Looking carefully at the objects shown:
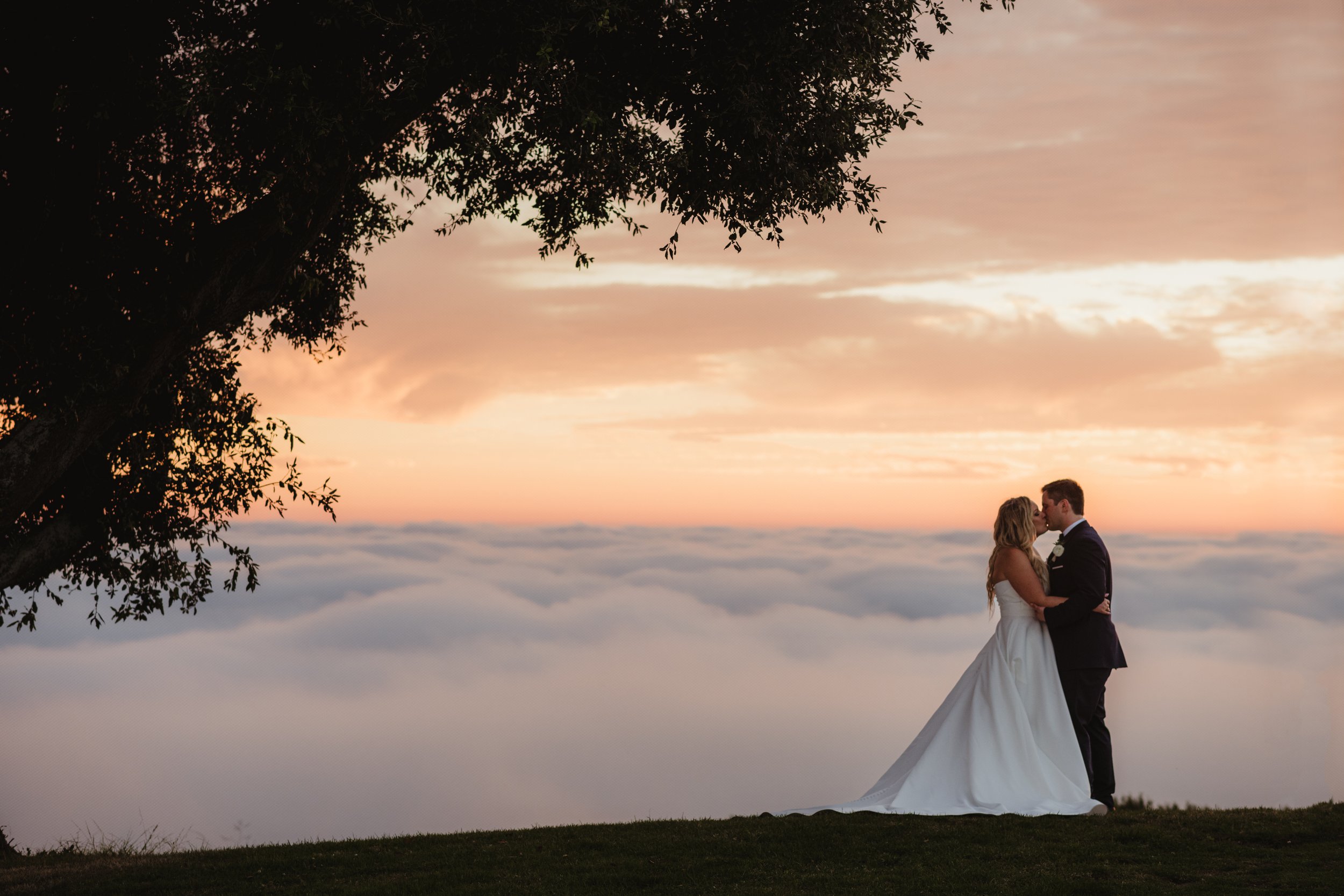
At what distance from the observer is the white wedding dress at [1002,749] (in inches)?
471

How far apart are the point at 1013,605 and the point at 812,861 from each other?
151 inches

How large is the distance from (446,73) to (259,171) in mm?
2197

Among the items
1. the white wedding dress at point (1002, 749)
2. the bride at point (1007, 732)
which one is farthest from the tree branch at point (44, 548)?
the bride at point (1007, 732)

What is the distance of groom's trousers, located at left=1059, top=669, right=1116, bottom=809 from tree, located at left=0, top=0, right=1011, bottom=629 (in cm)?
613

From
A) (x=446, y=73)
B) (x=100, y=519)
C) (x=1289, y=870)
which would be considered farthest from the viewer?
(x=100, y=519)

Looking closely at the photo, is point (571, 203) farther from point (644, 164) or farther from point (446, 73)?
point (446, 73)

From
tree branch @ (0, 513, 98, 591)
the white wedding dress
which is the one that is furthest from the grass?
tree branch @ (0, 513, 98, 591)

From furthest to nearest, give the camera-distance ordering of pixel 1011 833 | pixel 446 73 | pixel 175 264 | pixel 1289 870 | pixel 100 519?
pixel 100 519, pixel 175 264, pixel 446 73, pixel 1011 833, pixel 1289 870

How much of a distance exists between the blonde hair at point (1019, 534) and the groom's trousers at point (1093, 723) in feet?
3.31

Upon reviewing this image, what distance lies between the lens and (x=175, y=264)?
12812 millimetres

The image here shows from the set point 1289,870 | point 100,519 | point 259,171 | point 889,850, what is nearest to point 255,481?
point 100,519

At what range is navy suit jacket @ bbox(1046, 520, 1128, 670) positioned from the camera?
40.2ft

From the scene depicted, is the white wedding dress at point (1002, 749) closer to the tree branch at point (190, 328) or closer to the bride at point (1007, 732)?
the bride at point (1007, 732)

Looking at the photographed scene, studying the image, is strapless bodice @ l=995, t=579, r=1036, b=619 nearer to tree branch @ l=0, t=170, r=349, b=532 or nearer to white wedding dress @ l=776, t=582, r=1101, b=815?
white wedding dress @ l=776, t=582, r=1101, b=815
